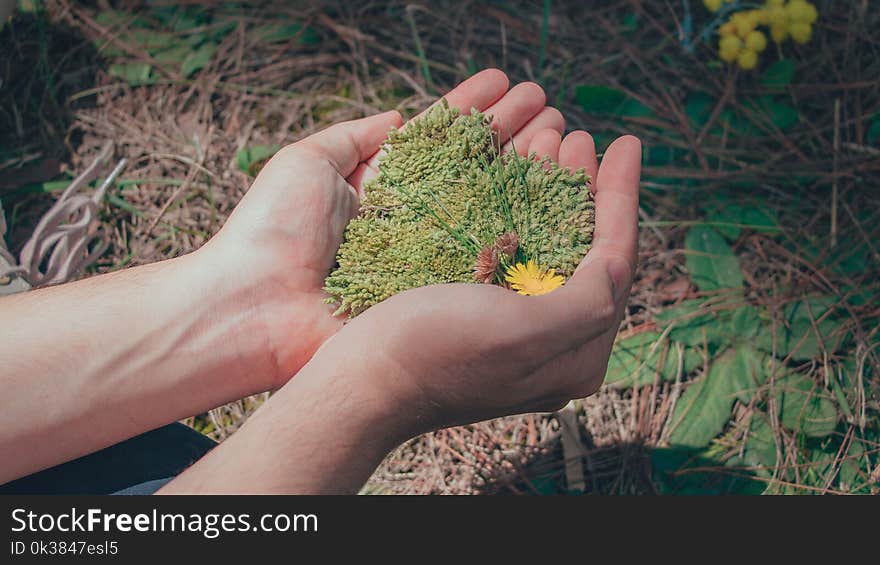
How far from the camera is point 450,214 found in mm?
1958

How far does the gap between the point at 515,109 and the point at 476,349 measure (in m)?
0.89

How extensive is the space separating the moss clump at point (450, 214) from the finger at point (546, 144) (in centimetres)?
7

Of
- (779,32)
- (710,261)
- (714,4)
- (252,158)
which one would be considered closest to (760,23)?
(779,32)

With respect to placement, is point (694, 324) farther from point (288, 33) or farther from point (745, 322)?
point (288, 33)

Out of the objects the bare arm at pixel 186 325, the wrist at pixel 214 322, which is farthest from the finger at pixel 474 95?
the wrist at pixel 214 322

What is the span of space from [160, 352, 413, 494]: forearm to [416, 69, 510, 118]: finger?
919 millimetres

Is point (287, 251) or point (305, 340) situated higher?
point (287, 251)

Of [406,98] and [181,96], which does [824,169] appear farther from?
[181,96]

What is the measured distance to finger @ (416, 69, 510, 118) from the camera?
7.00 ft

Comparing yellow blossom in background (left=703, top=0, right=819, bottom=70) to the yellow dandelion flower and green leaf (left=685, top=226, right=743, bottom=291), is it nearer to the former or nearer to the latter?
green leaf (left=685, top=226, right=743, bottom=291)

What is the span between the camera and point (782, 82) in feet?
8.71

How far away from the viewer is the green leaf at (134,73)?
2830 mm

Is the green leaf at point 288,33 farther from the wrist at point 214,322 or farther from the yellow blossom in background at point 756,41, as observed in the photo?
the yellow blossom in background at point 756,41

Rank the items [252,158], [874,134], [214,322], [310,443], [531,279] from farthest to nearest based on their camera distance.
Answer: [252,158] → [874,134] → [214,322] → [531,279] → [310,443]
